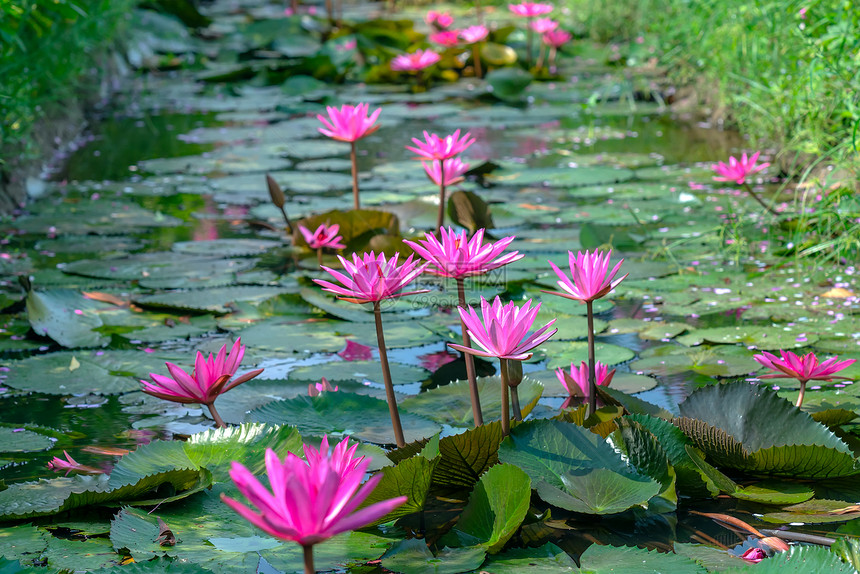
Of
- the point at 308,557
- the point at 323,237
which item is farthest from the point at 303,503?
the point at 323,237

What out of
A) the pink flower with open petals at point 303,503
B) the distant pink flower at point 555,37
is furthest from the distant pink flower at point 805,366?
the distant pink flower at point 555,37

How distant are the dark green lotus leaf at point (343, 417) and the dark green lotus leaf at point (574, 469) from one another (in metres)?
0.25

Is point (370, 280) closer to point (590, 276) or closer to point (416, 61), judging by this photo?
point (590, 276)

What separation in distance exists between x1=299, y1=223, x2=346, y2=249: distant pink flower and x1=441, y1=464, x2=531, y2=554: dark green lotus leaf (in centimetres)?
130

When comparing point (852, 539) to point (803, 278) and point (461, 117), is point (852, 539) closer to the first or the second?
point (803, 278)

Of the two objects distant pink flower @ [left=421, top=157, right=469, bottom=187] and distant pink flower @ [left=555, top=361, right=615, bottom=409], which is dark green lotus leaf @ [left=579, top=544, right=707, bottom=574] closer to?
distant pink flower @ [left=555, top=361, right=615, bottom=409]

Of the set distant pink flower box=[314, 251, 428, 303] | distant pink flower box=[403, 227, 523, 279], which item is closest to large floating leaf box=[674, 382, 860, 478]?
distant pink flower box=[403, 227, 523, 279]

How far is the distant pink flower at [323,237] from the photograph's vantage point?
7.82 feet

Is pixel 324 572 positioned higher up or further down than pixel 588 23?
further down

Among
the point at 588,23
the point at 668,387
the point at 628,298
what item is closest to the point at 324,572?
the point at 668,387

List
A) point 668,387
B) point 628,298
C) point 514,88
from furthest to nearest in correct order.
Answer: point 514,88 → point 628,298 → point 668,387

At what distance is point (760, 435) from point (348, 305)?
1.18 metres

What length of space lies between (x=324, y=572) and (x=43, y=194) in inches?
111

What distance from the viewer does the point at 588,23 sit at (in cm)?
725
